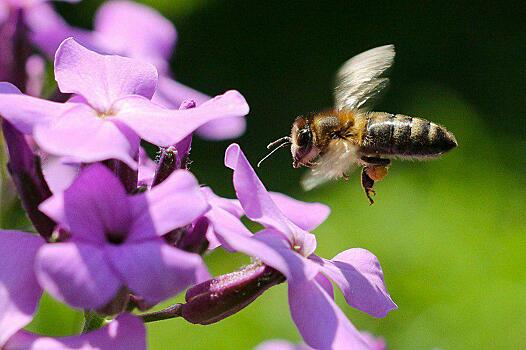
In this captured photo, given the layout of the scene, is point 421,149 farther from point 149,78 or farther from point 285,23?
point 285,23

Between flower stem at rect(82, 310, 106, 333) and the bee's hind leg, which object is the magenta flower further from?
the bee's hind leg

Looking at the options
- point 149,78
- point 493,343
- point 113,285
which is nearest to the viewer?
point 113,285

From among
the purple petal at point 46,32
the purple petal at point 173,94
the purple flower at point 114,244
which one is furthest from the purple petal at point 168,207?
the purple petal at point 46,32

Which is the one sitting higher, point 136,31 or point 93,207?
point 93,207

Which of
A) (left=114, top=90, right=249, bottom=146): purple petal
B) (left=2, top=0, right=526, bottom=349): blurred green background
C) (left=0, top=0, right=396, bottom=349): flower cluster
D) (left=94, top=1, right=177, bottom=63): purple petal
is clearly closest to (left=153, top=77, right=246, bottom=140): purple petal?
(left=94, top=1, right=177, bottom=63): purple petal

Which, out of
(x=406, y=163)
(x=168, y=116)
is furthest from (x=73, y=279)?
(x=406, y=163)

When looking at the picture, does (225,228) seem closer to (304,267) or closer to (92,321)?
(304,267)

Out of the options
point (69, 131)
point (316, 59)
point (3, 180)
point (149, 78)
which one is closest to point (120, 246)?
point (69, 131)
